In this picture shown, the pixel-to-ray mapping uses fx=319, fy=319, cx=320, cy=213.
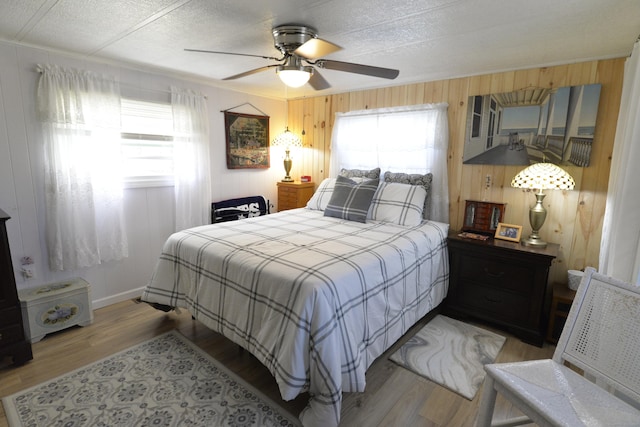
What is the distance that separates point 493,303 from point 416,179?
4.25ft

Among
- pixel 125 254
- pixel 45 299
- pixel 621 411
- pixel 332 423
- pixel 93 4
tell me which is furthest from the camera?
pixel 125 254

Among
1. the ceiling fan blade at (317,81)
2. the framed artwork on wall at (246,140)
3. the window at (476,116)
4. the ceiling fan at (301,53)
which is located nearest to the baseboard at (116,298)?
the framed artwork on wall at (246,140)

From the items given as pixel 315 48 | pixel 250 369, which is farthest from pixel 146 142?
pixel 250 369

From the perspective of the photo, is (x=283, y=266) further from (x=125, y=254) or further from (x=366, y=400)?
(x=125, y=254)

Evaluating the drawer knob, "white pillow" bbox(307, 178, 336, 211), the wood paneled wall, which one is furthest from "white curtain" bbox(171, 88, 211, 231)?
the drawer knob

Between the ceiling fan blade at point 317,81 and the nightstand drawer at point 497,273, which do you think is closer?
the ceiling fan blade at point 317,81

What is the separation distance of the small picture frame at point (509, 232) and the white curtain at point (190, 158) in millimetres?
2898

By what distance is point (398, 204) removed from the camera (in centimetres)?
295

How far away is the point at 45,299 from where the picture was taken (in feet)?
7.79

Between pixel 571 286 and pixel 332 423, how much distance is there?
2162 mm

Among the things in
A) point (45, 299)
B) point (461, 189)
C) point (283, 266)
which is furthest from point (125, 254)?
point (461, 189)

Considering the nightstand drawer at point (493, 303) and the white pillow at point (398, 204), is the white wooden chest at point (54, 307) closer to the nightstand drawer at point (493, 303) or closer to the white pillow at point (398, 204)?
the white pillow at point (398, 204)

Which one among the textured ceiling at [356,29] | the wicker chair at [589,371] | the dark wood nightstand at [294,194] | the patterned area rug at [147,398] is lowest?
the patterned area rug at [147,398]

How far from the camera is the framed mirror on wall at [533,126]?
2434 millimetres
